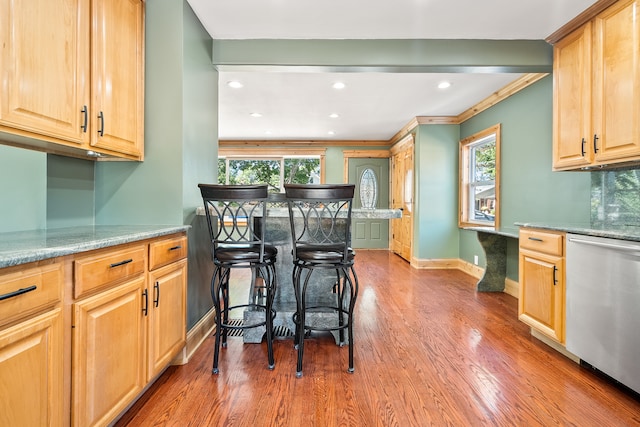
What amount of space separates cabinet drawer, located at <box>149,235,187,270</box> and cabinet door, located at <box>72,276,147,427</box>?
0.13 m

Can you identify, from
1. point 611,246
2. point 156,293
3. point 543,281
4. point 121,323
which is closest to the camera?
point 121,323

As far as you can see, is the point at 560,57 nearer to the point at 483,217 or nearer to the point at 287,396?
the point at 483,217

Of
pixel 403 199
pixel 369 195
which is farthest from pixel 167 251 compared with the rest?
pixel 369 195

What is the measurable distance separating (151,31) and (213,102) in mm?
767

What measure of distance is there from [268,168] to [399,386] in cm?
620

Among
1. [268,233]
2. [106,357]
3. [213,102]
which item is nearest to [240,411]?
[106,357]

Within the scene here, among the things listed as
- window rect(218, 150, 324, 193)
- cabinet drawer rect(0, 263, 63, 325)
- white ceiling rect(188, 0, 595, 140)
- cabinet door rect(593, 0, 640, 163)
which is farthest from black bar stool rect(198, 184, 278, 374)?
window rect(218, 150, 324, 193)

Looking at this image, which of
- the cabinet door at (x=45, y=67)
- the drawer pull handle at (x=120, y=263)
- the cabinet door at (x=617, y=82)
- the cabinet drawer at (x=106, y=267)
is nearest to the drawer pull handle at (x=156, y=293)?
the cabinet drawer at (x=106, y=267)

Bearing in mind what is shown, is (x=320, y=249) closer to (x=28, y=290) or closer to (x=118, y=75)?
(x=28, y=290)

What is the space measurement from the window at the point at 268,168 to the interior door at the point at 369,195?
0.89 metres

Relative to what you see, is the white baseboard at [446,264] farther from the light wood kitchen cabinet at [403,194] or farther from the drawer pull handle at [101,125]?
the drawer pull handle at [101,125]

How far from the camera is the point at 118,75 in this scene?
6.23 feet

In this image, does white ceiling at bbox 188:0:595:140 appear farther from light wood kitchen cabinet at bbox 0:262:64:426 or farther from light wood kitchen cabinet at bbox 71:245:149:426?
light wood kitchen cabinet at bbox 0:262:64:426

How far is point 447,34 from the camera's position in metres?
2.79
